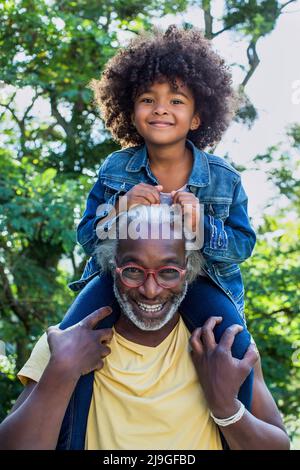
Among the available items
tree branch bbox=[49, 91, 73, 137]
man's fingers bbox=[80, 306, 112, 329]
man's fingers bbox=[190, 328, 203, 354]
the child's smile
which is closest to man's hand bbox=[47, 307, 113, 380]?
man's fingers bbox=[80, 306, 112, 329]

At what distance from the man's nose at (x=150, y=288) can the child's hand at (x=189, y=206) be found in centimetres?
27

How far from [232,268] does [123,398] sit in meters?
0.75

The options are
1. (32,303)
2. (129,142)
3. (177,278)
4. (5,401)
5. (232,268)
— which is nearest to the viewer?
(177,278)

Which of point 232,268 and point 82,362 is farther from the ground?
point 232,268

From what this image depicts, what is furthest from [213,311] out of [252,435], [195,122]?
[195,122]

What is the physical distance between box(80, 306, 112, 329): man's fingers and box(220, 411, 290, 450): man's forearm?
63cm

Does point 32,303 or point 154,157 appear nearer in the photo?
point 154,157

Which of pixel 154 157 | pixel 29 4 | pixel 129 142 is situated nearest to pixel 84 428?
pixel 154 157

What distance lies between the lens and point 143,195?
2.79 m

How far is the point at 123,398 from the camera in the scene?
272 cm

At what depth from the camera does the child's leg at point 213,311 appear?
277 centimetres
